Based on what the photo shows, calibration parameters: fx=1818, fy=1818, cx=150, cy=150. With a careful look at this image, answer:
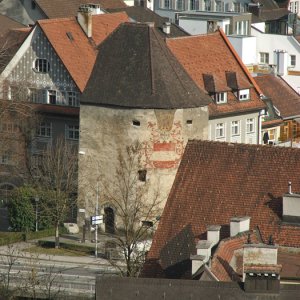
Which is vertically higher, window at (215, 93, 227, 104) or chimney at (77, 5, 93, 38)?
chimney at (77, 5, 93, 38)

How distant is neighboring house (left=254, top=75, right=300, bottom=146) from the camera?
346ft

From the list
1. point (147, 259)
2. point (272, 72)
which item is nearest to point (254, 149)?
point (147, 259)

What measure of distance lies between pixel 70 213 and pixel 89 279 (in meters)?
13.9

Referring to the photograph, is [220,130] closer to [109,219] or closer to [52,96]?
[52,96]

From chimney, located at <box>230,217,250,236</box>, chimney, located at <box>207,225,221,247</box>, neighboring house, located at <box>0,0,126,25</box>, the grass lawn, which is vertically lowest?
the grass lawn

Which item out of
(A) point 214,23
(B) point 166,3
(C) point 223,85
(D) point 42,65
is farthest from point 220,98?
(B) point 166,3

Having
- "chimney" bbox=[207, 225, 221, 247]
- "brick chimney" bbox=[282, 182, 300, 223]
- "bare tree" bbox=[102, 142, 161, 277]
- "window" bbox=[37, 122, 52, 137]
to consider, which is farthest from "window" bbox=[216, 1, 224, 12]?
"chimney" bbox=[207, 225, 221, 247]

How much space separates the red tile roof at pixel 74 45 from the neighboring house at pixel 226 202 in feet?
114

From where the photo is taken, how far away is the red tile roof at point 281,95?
349ft

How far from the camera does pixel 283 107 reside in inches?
4200

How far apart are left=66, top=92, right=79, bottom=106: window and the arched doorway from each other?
11175mm

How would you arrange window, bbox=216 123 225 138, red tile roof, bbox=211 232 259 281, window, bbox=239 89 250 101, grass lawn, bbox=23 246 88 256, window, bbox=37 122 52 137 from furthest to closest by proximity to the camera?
window, bbox=239 89 250 101
window, bbox=216 123 225 138
window, bbox=37 122 52 137
grass lawn, bbox=23 246 88 256
red tile roof, bbox=211 232 259 281

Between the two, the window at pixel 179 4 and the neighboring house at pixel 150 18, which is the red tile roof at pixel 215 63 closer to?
the neighboring house at pixel 150 18

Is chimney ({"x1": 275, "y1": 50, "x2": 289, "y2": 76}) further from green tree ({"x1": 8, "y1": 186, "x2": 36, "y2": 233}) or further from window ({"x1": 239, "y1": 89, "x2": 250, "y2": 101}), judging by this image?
green tree ({"x1": 8, "y1": 186, "x2": 36, "y2": 233})
